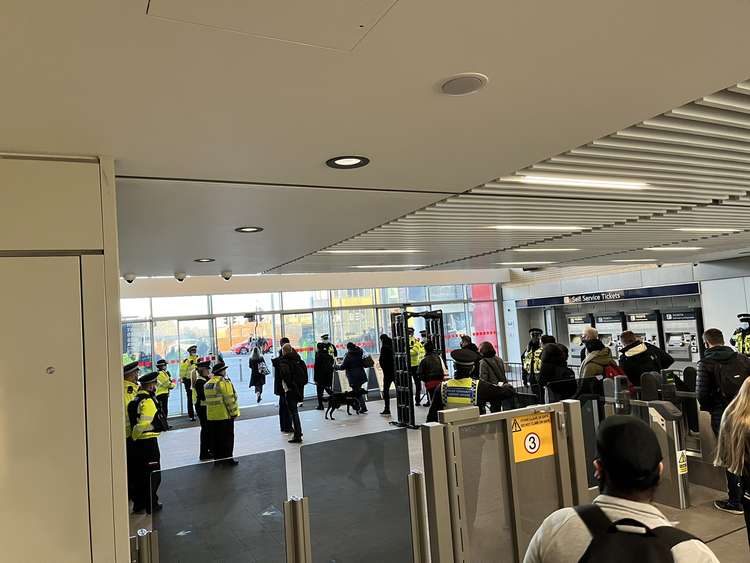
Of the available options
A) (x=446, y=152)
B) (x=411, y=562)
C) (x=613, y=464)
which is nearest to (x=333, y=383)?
(x=411, y=562)

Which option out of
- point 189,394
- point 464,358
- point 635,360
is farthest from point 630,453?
point 189,394

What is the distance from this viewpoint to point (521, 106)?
8.39 feet

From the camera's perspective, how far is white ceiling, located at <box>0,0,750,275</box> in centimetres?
168

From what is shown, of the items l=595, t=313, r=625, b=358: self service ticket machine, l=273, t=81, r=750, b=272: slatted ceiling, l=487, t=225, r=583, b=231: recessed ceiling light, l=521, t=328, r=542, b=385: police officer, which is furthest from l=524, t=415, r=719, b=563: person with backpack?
l=595, t=313, r=625, b=358: self service ticket machine

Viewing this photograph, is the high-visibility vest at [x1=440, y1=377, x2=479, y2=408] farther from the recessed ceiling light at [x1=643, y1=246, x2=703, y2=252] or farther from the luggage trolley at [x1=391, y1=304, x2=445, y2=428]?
the recessed ceiling light at [x1=643, y1=246, x2=703, y2=252]

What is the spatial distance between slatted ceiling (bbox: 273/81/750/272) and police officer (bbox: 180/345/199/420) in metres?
5.14

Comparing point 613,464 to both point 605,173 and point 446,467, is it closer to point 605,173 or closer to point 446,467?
point 446,467

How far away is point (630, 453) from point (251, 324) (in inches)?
590

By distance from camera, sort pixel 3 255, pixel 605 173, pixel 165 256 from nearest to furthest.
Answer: pixel 3 255, pixel 605 173, pixel 165 256

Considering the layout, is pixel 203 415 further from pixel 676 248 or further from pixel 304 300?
pixel 676 248

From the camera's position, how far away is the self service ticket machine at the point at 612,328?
15.5 m

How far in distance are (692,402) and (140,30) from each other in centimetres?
755

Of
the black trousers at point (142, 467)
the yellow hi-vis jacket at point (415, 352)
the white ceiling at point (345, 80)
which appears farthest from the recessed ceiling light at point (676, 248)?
the black trousers at point (142, 467)

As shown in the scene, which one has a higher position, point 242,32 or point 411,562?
point 242,32
